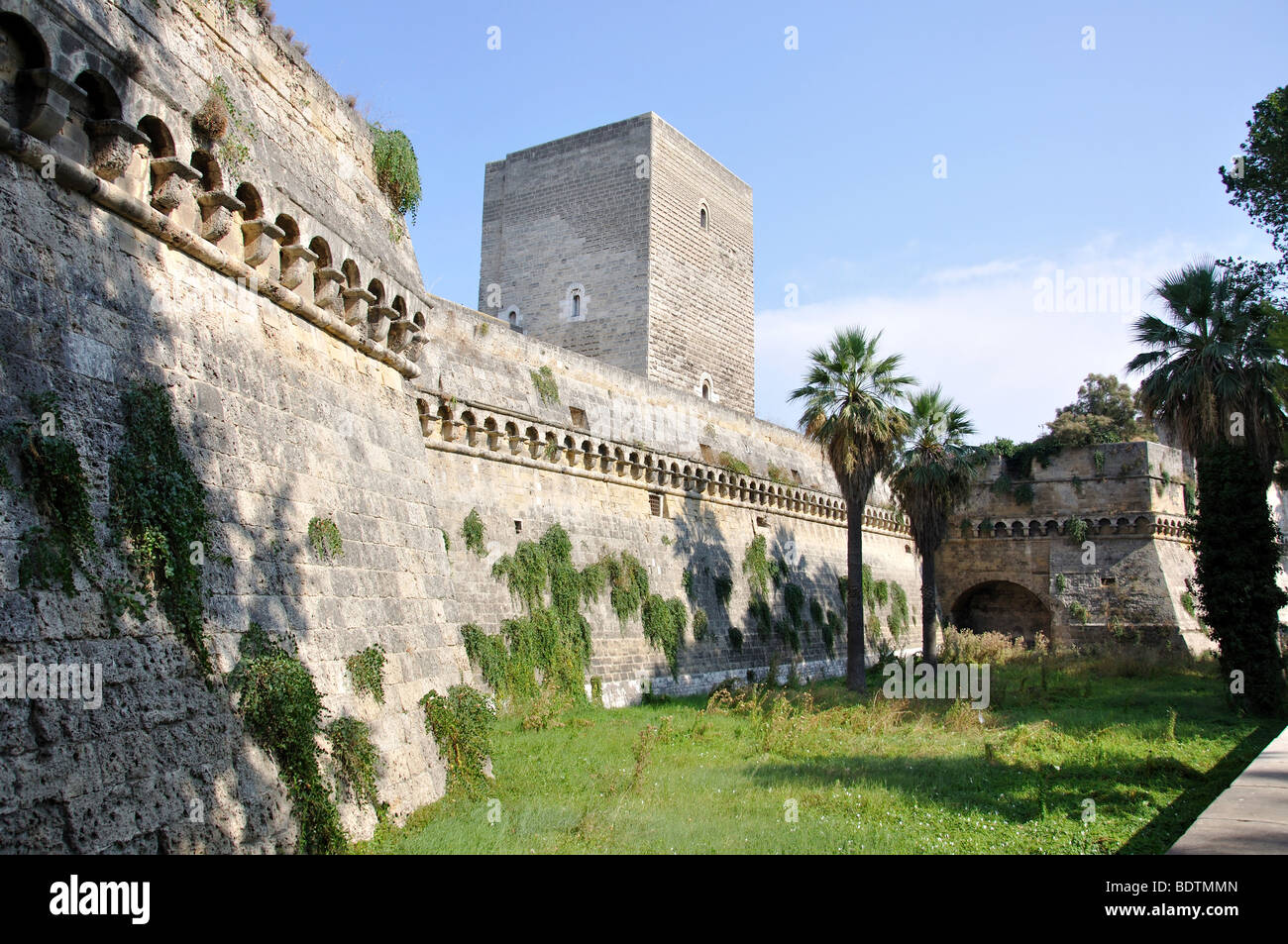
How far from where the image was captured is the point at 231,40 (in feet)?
23.4

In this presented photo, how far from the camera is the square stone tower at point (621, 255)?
24688 mm

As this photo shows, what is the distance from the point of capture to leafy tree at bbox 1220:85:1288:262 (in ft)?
50.9

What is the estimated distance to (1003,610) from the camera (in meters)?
30.6

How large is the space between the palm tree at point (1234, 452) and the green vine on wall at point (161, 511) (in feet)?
52.4

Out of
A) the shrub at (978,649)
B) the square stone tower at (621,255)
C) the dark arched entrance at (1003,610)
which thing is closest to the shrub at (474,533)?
the square stone tower at (621,255)

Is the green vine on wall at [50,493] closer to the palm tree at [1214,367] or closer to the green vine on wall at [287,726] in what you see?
the green vine on wall at [287,726]

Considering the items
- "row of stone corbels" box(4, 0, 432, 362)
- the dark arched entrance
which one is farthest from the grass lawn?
the dark arched entrance

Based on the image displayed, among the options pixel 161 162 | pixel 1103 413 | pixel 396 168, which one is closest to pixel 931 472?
pixel 396 168

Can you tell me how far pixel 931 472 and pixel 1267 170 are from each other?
28.7ft

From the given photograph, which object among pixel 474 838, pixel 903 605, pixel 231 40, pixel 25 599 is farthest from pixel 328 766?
pixel 903 605

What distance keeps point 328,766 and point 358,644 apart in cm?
114

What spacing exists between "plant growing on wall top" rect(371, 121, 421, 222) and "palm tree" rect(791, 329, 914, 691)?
10.6 m

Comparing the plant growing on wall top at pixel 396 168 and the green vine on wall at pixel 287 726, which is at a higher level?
the plant growing on wall top at pixel 396 168

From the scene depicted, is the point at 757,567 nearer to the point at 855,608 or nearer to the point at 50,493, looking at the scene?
the point at 855,608
